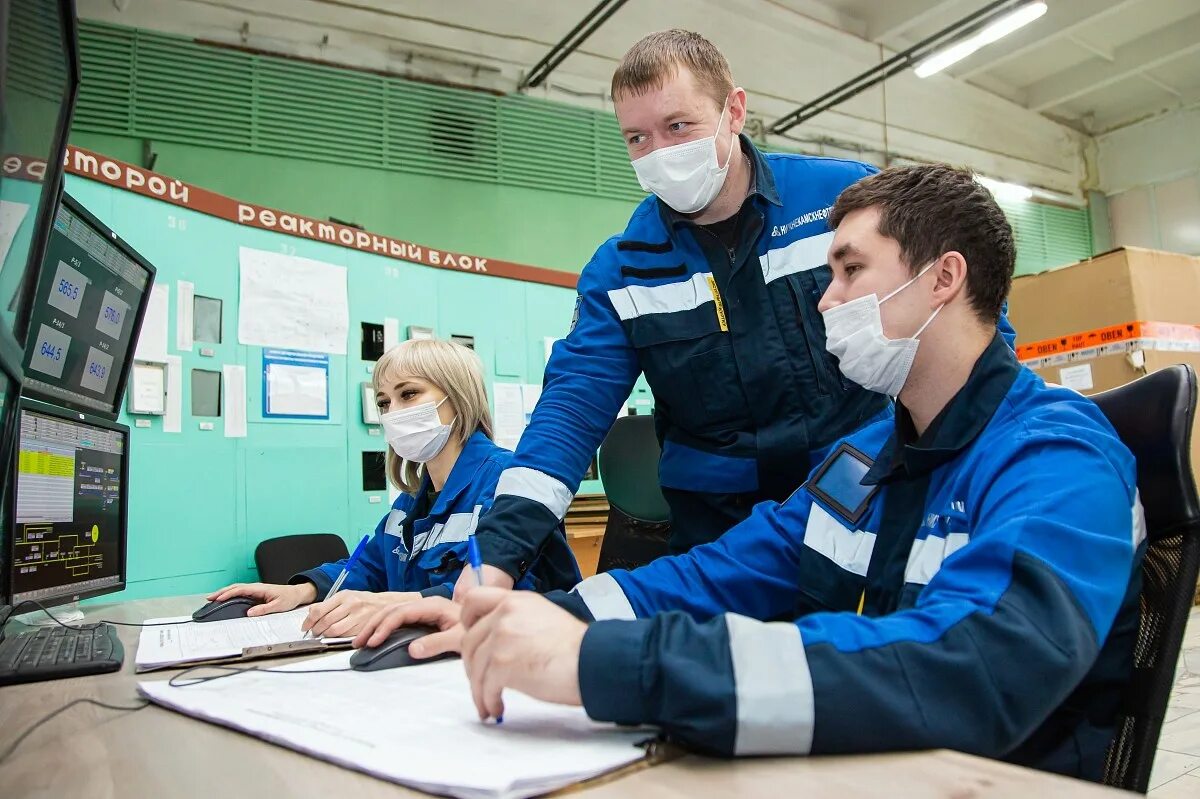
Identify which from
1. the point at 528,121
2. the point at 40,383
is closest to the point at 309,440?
the point at 40,383

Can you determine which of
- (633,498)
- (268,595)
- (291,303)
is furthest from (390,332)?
(268,595)

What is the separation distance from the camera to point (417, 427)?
1897 mm

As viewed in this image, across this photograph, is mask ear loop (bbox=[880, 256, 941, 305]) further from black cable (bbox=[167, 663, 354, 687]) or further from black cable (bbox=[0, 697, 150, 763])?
black cable (bbox=[0, 697, 150, 763])

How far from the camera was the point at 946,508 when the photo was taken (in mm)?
789

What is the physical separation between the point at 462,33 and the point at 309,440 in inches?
136

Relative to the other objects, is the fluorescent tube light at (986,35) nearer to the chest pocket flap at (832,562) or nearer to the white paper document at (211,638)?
the chest pocket flap at (832,562)

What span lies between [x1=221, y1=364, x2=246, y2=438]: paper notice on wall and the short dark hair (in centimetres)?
242

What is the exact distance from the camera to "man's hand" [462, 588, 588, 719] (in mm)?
568

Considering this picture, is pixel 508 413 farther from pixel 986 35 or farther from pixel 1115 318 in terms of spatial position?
pixel 986 35

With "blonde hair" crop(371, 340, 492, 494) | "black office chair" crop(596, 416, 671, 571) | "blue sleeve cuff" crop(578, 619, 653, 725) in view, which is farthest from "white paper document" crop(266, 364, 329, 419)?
"blue sleeve cuff" crop(578, 619, 653, 725)

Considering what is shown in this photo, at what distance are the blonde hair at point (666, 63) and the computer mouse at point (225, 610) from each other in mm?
1093

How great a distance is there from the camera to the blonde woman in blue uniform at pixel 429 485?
1.59 m

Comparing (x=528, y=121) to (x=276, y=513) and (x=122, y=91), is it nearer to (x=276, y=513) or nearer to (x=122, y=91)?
(x=122, y=91)

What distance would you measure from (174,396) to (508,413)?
4.68 ft
